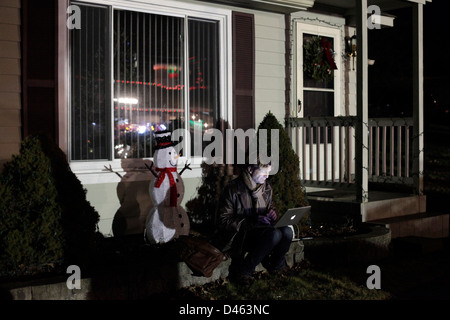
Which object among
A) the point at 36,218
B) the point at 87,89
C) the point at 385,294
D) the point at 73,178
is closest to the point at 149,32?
the point at 87,89

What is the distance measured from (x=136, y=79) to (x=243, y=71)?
1703mm

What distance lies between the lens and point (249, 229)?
5.99m

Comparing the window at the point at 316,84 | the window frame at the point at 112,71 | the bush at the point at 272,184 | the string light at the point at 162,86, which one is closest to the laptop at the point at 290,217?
the bush at the point at 272,184

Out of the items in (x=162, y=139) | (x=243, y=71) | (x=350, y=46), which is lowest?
(x=162, y=139)

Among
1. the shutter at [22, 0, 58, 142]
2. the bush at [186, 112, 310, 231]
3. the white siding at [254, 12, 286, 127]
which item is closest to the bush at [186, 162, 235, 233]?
the bush at [186, 112, 310, 231]

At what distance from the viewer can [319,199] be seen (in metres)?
8.70

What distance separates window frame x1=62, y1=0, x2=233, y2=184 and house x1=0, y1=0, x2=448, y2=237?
0.05 feet

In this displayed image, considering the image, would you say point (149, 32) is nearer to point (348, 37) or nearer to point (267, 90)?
point (267, 90)

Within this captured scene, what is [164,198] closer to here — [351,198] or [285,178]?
[285,178]

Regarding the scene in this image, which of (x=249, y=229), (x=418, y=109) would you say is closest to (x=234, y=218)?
(x=249, y=229)

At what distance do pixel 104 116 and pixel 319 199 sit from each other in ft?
11.2

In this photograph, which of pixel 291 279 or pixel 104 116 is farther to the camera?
pixel 104 116

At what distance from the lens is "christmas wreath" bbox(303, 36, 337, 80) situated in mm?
9883

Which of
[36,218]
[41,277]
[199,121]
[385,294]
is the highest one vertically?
[199,121]
